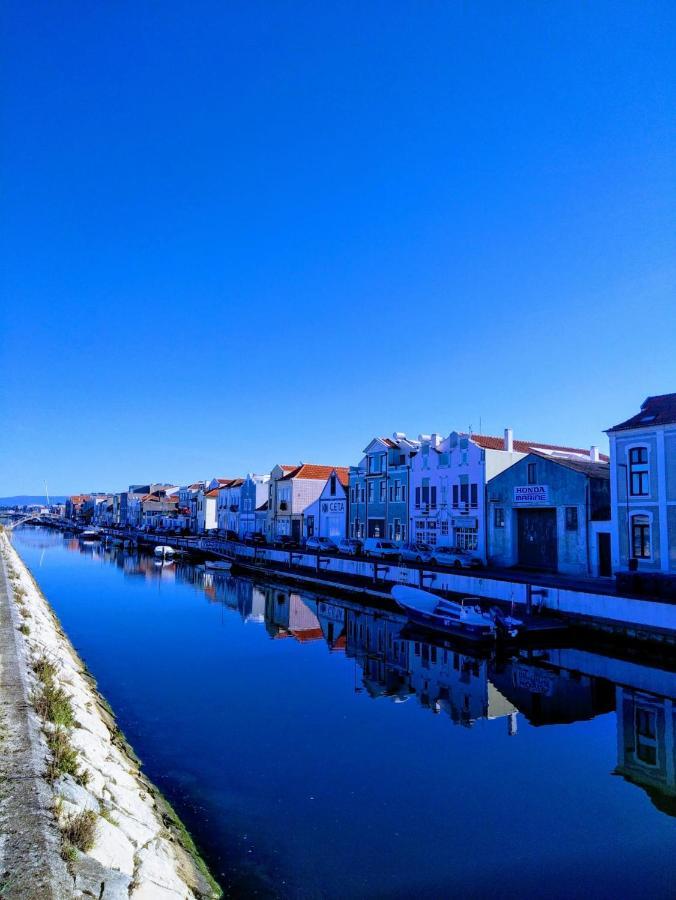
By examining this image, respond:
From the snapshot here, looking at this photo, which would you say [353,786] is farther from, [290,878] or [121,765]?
[121,765]

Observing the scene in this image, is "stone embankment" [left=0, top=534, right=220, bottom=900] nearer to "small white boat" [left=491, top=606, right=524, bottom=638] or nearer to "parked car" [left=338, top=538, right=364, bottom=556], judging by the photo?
"small white boat" [left=491, top=606, right=524, bottom=638]

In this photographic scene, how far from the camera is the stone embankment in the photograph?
6270 mm

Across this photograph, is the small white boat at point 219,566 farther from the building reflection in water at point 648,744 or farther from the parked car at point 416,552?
the building reflection in water at point 648,744

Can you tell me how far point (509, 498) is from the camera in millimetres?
40281

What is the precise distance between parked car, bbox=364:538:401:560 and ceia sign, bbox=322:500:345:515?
10.7 meters

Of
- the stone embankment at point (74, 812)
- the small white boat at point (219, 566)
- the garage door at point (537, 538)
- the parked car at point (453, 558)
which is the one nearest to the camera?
the stone embankment at point (74, 812)

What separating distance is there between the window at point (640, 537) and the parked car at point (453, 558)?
10.7 metres

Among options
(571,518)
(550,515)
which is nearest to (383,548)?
(550,515)

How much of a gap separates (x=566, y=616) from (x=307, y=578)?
2326cm

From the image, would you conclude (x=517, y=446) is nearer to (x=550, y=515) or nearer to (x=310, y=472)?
(x=550, y=515)

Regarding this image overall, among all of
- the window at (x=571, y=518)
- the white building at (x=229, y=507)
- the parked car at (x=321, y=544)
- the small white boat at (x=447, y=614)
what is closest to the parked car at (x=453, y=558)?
the window at (x=571, y=518)

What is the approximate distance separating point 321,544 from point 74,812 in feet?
161

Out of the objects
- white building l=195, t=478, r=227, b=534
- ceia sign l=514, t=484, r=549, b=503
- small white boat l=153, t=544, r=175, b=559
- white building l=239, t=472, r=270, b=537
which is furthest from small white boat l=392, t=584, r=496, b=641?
white building l=195, t=478, r=227, b=534

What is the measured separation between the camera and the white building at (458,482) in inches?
1684
